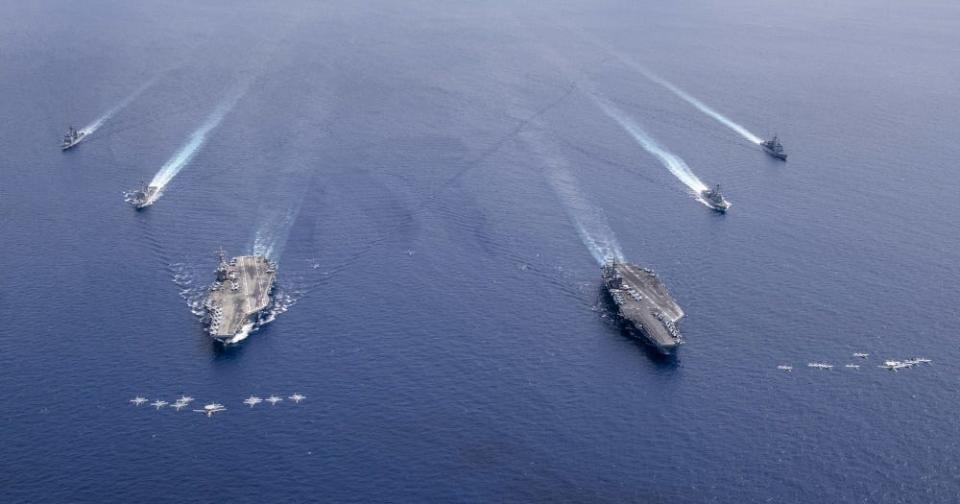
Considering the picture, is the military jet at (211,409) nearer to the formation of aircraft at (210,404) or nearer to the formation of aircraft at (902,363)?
the formation of aircraft at (210,404)

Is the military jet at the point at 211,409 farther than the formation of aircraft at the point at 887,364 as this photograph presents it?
No

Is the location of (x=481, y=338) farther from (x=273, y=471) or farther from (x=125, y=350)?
(x=125, y=350)

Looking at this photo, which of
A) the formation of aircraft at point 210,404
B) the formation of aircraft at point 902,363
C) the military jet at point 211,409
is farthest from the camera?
the formation of aircraft at point 902,363

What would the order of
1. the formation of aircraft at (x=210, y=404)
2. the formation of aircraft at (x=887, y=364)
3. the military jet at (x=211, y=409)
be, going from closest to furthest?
the military jet at (x=211, y=409) → the formation of aircraft at (x=210, y=404) → the formation of aircraft at (x=887, y=364)

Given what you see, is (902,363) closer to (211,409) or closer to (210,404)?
(211,409)

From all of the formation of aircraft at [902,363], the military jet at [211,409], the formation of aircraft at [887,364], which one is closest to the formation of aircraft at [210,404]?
the military jet at [211,409]

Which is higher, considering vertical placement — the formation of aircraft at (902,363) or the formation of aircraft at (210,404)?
the formation of aircraft at (902,363)

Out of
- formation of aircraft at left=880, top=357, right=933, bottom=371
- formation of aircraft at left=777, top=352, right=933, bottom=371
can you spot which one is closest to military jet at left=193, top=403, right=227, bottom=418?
formation of aircraft at left=777, top=352, right=933, bottom=371

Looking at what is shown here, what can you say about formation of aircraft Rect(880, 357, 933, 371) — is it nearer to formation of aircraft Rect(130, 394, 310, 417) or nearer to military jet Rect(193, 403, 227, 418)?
formation of aircraft Rect(130, 394, 310, 417)

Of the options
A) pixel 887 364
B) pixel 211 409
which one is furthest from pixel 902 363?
pixel 211 409

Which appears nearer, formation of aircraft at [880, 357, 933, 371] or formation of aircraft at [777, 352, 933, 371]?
formation of aircraft at [777, 352, 933, 371]

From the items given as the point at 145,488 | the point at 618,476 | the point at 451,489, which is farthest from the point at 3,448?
the point at 618,476
